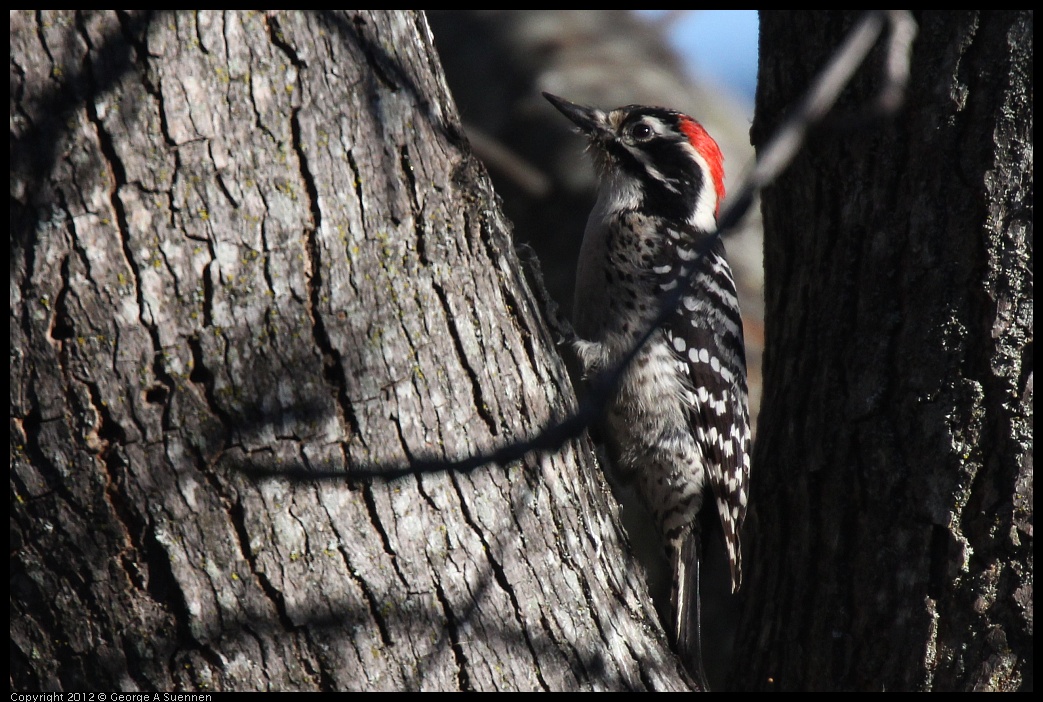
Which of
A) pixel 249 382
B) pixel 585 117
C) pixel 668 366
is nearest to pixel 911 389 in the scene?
pixel 668 366

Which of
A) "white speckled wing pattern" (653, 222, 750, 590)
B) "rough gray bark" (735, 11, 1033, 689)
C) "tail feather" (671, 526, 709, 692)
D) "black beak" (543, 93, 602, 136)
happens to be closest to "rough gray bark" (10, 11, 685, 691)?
"rough gray bark" (735, 11, 1033, 689)

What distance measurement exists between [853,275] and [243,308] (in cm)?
190

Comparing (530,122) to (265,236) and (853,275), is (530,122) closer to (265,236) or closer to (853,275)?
(853,275)

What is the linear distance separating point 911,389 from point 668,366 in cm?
131

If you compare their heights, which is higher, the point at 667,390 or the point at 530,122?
the point at 530,122

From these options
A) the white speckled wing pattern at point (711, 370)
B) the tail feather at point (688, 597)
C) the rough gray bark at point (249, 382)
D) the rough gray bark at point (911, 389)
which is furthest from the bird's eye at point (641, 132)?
the rough gray bark at point (249, 382)

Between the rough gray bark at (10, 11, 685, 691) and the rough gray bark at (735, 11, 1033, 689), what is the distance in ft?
3.44

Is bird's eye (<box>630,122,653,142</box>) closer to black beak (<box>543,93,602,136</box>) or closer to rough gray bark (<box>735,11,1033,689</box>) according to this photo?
black beak (<box>543,93,602,136</box>)

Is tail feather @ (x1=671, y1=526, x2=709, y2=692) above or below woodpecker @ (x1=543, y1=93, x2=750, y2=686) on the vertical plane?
below

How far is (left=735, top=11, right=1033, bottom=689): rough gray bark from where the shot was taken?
2471mm

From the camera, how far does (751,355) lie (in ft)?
19.2

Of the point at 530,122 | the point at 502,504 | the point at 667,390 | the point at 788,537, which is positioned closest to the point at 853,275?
the point at 788,537

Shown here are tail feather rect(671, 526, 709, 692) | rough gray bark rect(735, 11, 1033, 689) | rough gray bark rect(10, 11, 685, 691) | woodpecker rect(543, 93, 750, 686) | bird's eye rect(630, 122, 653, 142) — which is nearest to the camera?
rough gray bark rect(10, 11, 685, 691)

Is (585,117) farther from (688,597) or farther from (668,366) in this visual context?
(688,597)
